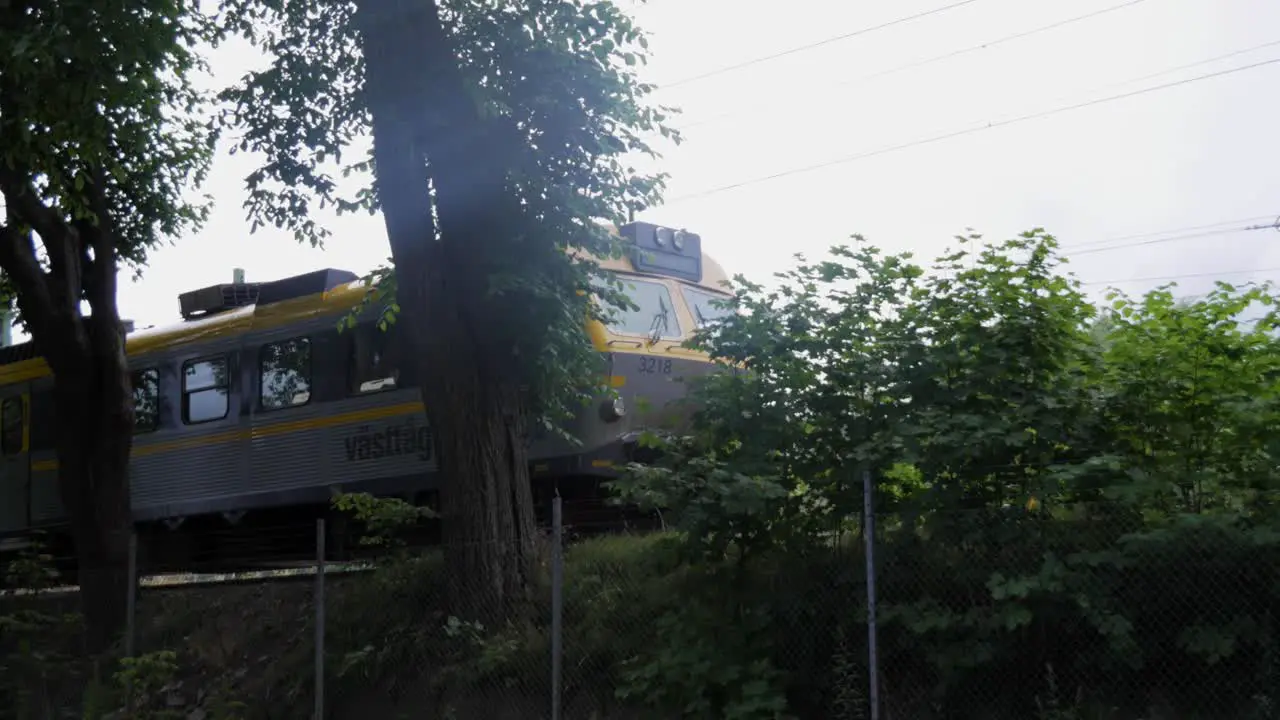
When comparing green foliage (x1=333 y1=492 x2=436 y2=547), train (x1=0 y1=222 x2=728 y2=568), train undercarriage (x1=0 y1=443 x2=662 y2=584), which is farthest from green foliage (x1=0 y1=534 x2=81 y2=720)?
green foliage (x1=333 y1=492 x2=436 y2=547)

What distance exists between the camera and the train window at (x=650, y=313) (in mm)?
12844

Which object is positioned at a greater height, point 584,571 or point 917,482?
point 917,482

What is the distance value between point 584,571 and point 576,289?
230 cm

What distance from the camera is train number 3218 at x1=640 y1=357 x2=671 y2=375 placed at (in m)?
12.7

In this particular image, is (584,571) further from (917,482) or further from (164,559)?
(164,559)

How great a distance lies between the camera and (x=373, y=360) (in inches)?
544

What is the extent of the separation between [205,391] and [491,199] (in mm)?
6755

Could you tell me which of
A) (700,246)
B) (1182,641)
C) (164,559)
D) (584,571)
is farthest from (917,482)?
(164,559)

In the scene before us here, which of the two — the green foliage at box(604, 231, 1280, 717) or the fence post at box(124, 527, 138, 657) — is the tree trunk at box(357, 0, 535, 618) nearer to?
the green foliage at box(604, 231, 1280, 717)

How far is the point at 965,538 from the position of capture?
24.4 feet

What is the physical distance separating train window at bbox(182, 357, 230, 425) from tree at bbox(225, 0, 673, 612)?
5.28m

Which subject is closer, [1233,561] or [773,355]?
[1233,561]

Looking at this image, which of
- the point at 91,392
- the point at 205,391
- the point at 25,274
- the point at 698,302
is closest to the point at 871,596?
the point at 698,302

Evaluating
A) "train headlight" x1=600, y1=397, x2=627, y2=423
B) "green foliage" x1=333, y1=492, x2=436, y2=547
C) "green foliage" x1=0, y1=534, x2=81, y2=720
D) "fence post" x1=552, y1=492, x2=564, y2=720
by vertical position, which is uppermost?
"train headlight" x1=600, y1=397, x2=627, y2=423
